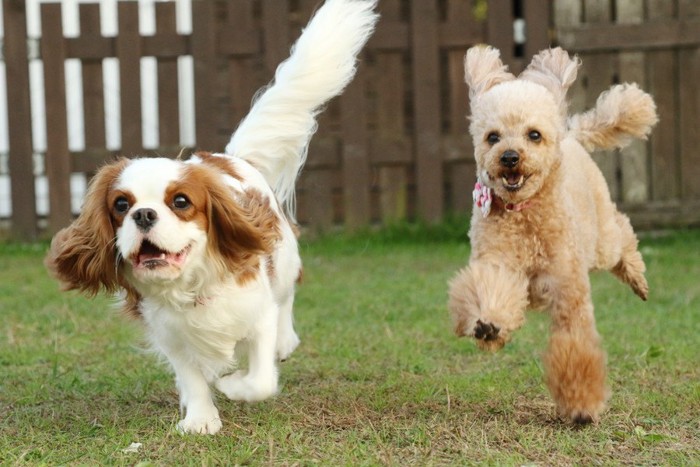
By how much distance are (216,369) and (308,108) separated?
1357 millimetres

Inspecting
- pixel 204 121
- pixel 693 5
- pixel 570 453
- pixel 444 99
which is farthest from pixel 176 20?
pixel 570 453

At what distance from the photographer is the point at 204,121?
8.71 m

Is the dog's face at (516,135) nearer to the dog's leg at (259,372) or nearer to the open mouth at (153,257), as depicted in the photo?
the dog's leg at (259,372)

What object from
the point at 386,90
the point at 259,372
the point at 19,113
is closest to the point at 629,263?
the point at 259,372

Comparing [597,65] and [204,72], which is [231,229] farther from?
[597,65]

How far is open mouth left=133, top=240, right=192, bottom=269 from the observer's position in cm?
346

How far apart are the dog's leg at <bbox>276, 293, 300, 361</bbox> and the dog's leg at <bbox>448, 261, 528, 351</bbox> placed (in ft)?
2.93

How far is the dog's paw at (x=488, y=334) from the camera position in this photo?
358 centimetres

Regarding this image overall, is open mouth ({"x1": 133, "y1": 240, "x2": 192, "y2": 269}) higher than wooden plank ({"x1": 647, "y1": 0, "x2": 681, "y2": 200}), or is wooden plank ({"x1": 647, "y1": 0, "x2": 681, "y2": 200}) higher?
wooden plank ({"x1": 647, "y1": 0, "x2": 681, "y2": 200})

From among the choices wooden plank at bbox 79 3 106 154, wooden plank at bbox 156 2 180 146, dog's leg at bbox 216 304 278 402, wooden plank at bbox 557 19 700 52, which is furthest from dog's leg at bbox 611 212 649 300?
wooden plank at bbox 79 3 106 154

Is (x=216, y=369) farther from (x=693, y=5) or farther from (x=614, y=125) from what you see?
(x=693, y=5)

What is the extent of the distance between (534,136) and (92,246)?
4.70ft

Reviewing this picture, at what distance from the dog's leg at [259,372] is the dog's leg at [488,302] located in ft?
2.00

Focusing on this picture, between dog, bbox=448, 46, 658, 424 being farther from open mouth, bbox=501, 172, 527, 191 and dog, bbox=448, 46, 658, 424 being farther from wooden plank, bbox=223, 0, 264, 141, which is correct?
wooden plank, bbox=223, 0, 264, 141
